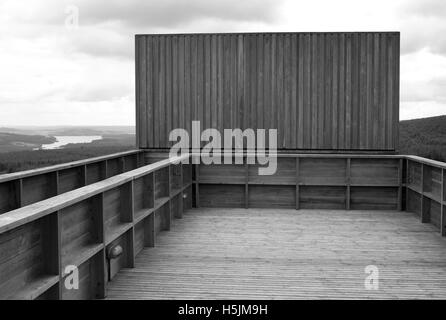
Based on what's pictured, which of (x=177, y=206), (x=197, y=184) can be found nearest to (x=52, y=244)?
(x=177, y=206)

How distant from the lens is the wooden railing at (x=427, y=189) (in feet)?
22.7

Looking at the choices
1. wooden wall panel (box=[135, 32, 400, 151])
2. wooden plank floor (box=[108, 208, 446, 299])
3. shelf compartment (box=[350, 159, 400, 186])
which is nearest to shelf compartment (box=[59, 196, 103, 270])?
wooden plank floor (box=[108, 208, 446, 299])

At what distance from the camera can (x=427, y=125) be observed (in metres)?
36.1

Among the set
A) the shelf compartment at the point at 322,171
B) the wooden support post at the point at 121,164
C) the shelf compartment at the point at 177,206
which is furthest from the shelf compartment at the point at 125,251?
the shelf compartment at the point at 322,171

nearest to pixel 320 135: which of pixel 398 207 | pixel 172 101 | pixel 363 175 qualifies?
pixel 363 175

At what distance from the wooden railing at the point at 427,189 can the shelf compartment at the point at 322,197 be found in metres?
1.17

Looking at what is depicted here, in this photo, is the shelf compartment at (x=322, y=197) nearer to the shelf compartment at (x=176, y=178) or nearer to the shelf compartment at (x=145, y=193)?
the shelf compartment at (x=176, y=178)

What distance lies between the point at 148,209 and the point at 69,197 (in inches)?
97.0

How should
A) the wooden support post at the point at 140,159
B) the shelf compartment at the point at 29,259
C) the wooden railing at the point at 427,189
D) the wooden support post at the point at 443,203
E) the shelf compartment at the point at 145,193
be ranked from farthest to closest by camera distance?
the wooden support post at the point at 140,159, the wooden railing at the point at 427,189, the wooden support post at the point at 443,203, the shelf compartment at the point at 145,193, the shelf compartment at the point at 29,259

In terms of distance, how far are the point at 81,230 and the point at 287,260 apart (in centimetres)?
247

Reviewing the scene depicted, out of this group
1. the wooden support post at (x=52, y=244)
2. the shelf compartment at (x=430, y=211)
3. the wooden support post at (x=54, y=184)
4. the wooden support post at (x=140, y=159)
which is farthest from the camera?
the wooden support post at (x=140, y=159)

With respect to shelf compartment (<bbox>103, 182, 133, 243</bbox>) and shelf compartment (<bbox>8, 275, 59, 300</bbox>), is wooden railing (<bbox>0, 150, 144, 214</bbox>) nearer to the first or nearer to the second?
shelf compartment (<bbox>103, 182, 133, 243</bbox>)

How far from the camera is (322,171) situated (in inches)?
366
